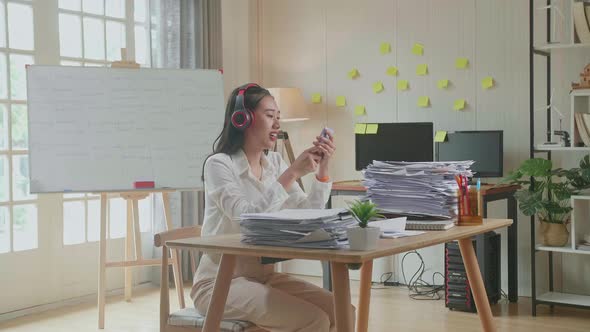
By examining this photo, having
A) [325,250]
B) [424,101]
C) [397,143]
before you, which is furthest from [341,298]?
[424,101]

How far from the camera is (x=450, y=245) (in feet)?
15.0

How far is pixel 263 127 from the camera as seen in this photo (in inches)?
104

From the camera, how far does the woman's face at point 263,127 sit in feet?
8.66

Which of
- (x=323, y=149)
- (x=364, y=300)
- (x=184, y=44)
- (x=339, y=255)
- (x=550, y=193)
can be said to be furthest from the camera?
(x=184, y=44)

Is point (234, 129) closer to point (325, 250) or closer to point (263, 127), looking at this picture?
point (263, 127)

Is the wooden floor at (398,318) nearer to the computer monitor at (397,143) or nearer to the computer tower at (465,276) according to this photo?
the computer tower at (465,276)

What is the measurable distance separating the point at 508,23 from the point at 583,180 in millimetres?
1185

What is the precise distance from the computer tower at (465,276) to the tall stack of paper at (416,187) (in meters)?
2.06

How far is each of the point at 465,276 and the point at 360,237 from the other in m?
2.77

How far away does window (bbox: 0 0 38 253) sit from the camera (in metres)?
4.45

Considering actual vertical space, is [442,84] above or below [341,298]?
above

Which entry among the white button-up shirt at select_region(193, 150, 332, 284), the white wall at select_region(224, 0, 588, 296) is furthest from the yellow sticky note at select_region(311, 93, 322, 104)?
the white button-up shirt at select_region(193, 150, 332, 284)

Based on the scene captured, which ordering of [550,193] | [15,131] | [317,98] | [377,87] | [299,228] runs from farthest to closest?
[317,98] < [377,87] < [15,131] < [550,193] < [299,228]

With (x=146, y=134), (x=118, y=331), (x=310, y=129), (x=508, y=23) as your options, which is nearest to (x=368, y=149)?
(x=310, y=129)
